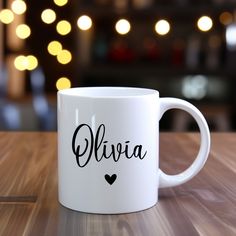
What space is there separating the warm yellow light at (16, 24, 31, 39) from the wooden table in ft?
12.4

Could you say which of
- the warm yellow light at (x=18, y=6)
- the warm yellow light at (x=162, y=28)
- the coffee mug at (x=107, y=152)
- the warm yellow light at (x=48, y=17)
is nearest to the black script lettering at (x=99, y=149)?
the coffee mug at (x=107, y=152)

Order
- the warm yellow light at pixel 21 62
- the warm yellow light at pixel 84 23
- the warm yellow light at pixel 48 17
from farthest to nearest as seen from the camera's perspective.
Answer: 1. the warm yellow light at pixel 21 62
2. the warm yellow light at pixel 48 17
3. the warm yellow light at pixel 84 23

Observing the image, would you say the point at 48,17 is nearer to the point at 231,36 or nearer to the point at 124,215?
the point at 231,36

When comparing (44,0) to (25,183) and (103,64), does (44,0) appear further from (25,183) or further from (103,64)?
(25,183)

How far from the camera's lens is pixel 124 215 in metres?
0.56

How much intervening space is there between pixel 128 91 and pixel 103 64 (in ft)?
8.13

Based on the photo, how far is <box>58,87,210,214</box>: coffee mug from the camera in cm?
55

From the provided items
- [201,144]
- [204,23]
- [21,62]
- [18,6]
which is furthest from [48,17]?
[201,144]

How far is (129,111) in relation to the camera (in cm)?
56

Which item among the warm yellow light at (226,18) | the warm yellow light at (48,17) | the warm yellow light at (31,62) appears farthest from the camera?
the warm yellow light at (31,62)

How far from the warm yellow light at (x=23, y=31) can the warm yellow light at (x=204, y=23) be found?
184 cm

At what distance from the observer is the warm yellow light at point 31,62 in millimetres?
4512

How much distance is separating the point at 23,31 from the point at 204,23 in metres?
2.00

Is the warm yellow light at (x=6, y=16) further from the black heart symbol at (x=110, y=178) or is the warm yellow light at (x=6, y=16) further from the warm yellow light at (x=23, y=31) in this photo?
the black heart symbol at (x=110, y=178)
